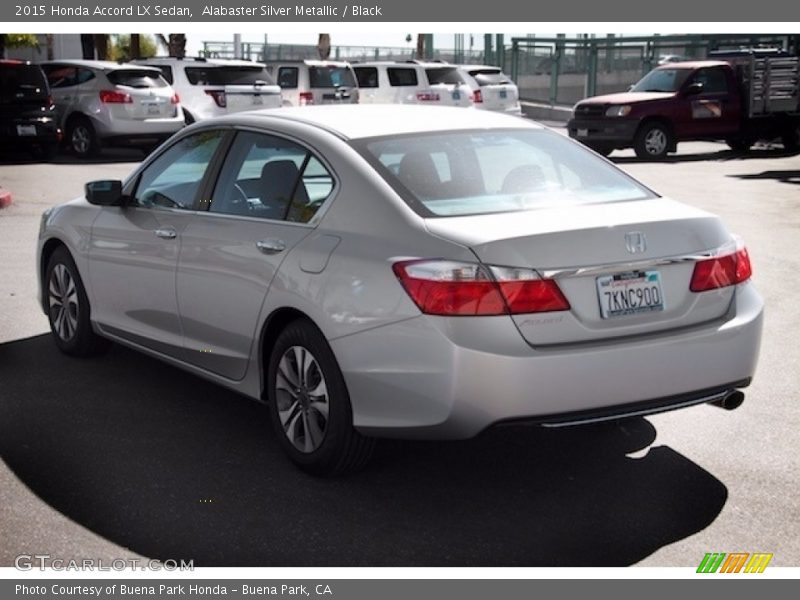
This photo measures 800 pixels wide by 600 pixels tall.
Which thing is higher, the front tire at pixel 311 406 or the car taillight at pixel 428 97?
the front tire at pixel 311 406

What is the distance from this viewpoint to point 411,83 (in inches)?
1241

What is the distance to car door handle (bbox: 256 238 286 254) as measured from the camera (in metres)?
5.78

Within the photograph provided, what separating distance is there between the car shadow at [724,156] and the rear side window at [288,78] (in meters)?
7.20

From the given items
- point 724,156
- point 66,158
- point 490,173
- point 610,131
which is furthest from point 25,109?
point 490,173

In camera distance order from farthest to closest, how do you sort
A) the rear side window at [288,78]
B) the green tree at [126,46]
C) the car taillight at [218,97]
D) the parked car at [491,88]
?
the green tree at [126,46] < the parked car at [491,88] < the rear side window at [288,78] < the car taillight at [218,97]

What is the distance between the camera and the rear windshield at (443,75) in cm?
3128

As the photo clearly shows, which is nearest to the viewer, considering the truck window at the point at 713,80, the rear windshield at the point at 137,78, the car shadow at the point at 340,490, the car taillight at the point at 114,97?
the car shadow at the point at 340,490

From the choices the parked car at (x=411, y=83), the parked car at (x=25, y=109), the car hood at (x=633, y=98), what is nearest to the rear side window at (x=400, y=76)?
the parked car at (x=411, y=83)

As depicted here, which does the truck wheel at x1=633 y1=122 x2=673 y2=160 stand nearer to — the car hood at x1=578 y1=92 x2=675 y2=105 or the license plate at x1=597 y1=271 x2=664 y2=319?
the car hood at x1=578 y1=92 x2=675 y2=105

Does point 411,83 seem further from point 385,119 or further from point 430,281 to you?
point 430,281

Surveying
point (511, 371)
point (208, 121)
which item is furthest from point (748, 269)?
point (208, 121)

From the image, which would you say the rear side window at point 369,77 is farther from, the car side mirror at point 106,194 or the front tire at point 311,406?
the front tire at point 311,406

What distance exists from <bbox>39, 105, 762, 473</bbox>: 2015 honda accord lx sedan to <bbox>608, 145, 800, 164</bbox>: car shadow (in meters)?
19.0

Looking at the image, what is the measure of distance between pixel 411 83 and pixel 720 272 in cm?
2653
